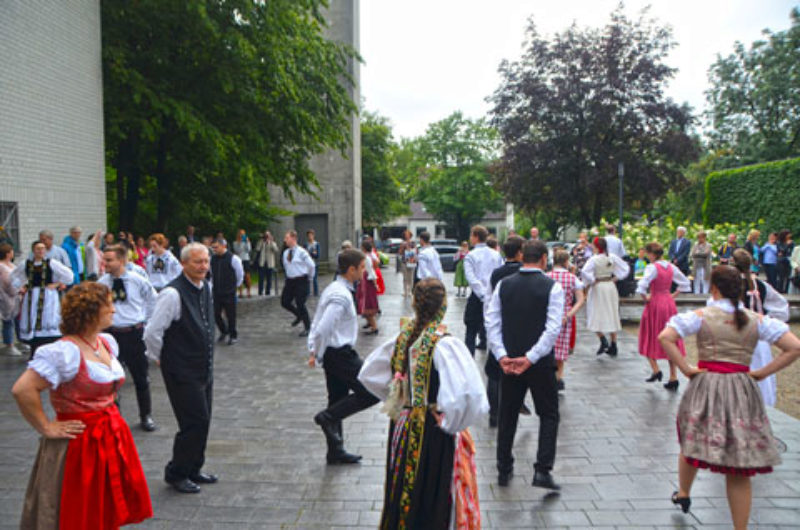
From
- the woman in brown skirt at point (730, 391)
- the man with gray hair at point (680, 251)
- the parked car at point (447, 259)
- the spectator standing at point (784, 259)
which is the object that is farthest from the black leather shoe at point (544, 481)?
the parked car at point (447, 259)

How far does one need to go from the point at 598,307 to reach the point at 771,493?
5.37 m

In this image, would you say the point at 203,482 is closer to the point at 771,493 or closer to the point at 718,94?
the point at 771,493

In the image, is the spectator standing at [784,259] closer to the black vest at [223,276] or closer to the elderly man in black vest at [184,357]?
the black vest at [223,276]

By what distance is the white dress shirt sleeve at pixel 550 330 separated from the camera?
15.5ft

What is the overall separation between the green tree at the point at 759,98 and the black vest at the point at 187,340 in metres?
42.2

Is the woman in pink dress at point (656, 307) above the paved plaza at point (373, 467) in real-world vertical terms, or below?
above

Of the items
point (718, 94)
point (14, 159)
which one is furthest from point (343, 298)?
point (718, 94)

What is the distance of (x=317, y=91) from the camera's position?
60.1ft

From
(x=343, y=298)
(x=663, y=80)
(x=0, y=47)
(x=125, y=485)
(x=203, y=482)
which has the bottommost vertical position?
(x=203, y=482)

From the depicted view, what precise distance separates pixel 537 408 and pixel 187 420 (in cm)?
260

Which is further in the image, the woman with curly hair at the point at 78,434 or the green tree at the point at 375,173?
the green tree at the point at 375,173

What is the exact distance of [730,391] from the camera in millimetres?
3891

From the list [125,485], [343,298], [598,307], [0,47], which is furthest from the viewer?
[0,47]

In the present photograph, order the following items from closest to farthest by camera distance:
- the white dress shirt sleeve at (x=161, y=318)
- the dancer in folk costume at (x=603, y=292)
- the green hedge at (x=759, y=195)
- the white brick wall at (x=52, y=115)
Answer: the white dress shirt sleeve at (x=161, y=318) < the dancer in folk costume at (x=603, y=292) < the white brick wall at (x=52, y=115) < the green hedge at (x=759, y=195)
